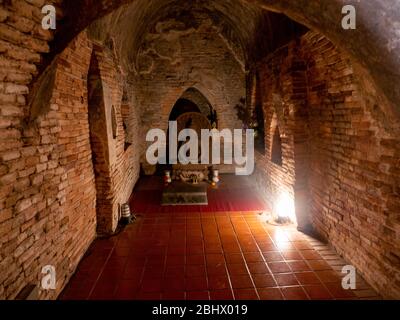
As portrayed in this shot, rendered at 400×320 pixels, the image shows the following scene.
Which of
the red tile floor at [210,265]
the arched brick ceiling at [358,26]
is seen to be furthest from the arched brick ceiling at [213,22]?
the red tile floor at [210,265]

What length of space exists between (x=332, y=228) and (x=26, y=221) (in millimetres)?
4222

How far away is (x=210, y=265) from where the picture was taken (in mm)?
4234

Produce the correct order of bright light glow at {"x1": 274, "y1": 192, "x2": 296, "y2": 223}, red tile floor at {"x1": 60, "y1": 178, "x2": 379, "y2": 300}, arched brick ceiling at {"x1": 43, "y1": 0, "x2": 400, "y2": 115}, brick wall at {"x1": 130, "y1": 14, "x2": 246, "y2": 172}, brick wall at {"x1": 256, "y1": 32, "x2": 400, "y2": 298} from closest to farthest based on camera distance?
arched brick ceiling at {"x1": 43, "y1": 0, "x2": 400, "y2": 115}
brick wall at {"x1": 256, "y1": 32, "x2": 400, "y2": 298}
red tile floor at {"x1": 60, "y1": 178, "x2": 379, "y2": 300}
bright light glow at {"x1": 274, "y1": 192, "x2": 296, "y2": 223}
brick wall at {"x1": 130, "y1": 14, "x2": 246, "y2": 172}

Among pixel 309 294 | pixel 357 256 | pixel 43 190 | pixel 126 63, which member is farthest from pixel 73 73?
pixel 357 256

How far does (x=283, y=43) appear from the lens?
214 inches

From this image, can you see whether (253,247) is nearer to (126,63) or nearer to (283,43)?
(283,43)

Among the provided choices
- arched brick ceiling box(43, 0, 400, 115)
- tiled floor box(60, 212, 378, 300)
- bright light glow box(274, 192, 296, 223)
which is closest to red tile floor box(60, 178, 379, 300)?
tiled floor box(60, 212, 378, 300)

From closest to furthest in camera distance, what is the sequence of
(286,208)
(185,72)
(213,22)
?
1. (286,208)
2. (213,22)
3. (185,72)

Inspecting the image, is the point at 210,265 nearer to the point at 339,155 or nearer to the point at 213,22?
the point at 339,155

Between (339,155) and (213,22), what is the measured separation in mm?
6701

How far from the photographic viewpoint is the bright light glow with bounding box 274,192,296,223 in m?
5.59

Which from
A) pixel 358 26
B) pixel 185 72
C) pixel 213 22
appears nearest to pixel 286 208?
pixel 358 26

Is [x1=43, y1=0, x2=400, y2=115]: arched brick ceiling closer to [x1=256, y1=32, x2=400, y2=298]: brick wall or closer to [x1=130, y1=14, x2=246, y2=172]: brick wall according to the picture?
[x1=256, y1=32, x2=400, y2=298]: brick wall

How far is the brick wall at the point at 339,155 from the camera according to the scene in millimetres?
3184
